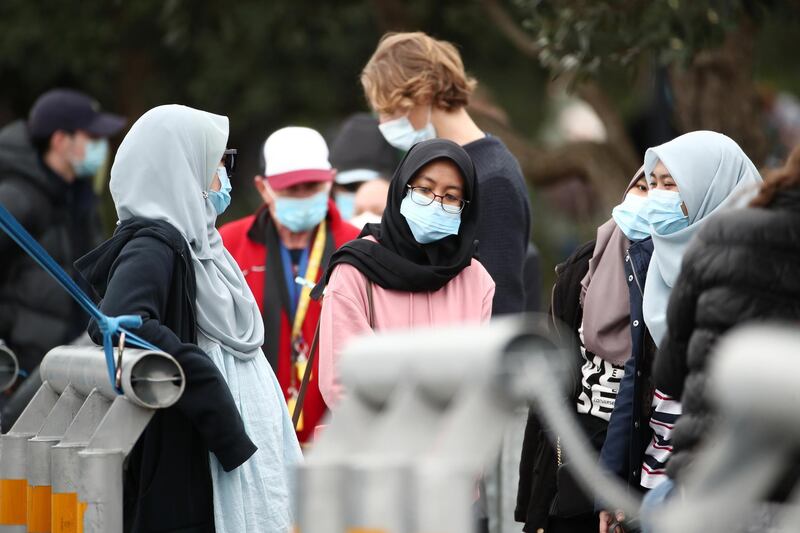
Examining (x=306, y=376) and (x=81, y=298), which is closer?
(x=81, y=298)

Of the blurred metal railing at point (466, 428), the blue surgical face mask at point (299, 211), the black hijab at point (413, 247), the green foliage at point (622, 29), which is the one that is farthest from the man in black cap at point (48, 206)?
the blurred metal railing at point (466, 428)

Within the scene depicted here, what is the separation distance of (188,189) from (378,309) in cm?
75

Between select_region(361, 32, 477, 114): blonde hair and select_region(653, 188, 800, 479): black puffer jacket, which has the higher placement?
select_region(361, 32, 477, 114): blonde hair

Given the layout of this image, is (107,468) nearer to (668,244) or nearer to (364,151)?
(668,244)

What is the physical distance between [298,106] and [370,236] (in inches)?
450

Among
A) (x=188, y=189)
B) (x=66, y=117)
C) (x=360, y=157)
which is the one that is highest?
(x=66, y=117)

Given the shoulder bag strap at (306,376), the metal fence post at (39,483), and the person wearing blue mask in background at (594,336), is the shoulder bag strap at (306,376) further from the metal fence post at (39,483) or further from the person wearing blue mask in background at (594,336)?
the metal fence post at (39,483)

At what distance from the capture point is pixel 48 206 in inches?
332

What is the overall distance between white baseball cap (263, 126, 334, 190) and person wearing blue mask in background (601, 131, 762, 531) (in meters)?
2.23

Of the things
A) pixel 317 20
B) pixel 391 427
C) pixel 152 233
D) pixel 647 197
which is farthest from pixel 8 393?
pixel 317 20

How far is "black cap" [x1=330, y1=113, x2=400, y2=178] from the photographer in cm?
827

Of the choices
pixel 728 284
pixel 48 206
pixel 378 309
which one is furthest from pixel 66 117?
pixel 728 284

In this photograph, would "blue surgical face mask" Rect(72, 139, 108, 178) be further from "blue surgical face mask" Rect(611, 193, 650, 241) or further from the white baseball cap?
"blue surgical face mask" Rect(611, 193, 650, 241)

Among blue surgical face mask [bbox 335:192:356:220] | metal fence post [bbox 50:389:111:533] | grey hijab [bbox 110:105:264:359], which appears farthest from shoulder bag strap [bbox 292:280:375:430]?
blue surgical face mask [bbox 335:192:356:220]
